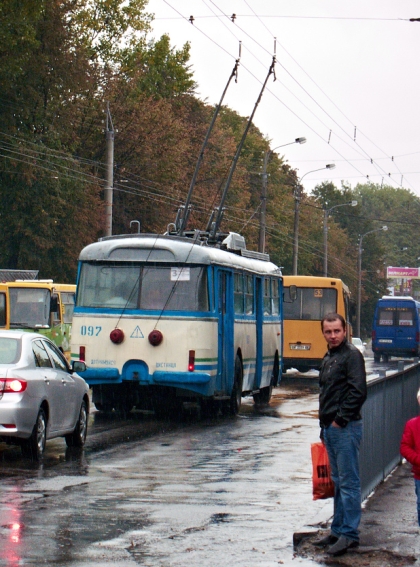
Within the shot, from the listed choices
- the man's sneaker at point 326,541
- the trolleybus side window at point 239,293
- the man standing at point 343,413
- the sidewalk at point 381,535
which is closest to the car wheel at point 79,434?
the sidewalk at point 381,535

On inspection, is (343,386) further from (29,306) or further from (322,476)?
(29,306)

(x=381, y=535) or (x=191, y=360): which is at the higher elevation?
(x=191, y=360)

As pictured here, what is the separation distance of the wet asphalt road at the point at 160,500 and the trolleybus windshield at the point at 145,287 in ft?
7.23

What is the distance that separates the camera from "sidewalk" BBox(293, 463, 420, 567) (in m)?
7.60

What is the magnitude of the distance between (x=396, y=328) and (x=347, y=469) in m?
48.4

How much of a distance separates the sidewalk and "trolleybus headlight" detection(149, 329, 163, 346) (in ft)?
26.1

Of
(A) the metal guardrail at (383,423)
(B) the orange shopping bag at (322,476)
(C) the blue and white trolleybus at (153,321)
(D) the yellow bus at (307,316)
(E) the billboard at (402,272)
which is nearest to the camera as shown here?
(B) the orange shopping bag at (322,476)

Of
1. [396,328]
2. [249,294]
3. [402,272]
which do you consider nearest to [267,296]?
[249,294]

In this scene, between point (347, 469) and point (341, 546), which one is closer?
point (341, 546)

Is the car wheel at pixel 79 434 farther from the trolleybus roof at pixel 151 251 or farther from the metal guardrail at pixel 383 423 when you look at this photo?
the trolleybus roof at pixel 151 251

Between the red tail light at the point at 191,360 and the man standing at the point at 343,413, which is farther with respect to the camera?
the red tail light at the point at 191,360

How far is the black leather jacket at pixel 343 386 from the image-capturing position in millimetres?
7840

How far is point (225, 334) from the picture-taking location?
1973 centimetres

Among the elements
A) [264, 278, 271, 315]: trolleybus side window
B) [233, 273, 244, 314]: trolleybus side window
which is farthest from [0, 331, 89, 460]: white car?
[264, 278, 271, 315]: trolleybus side window
